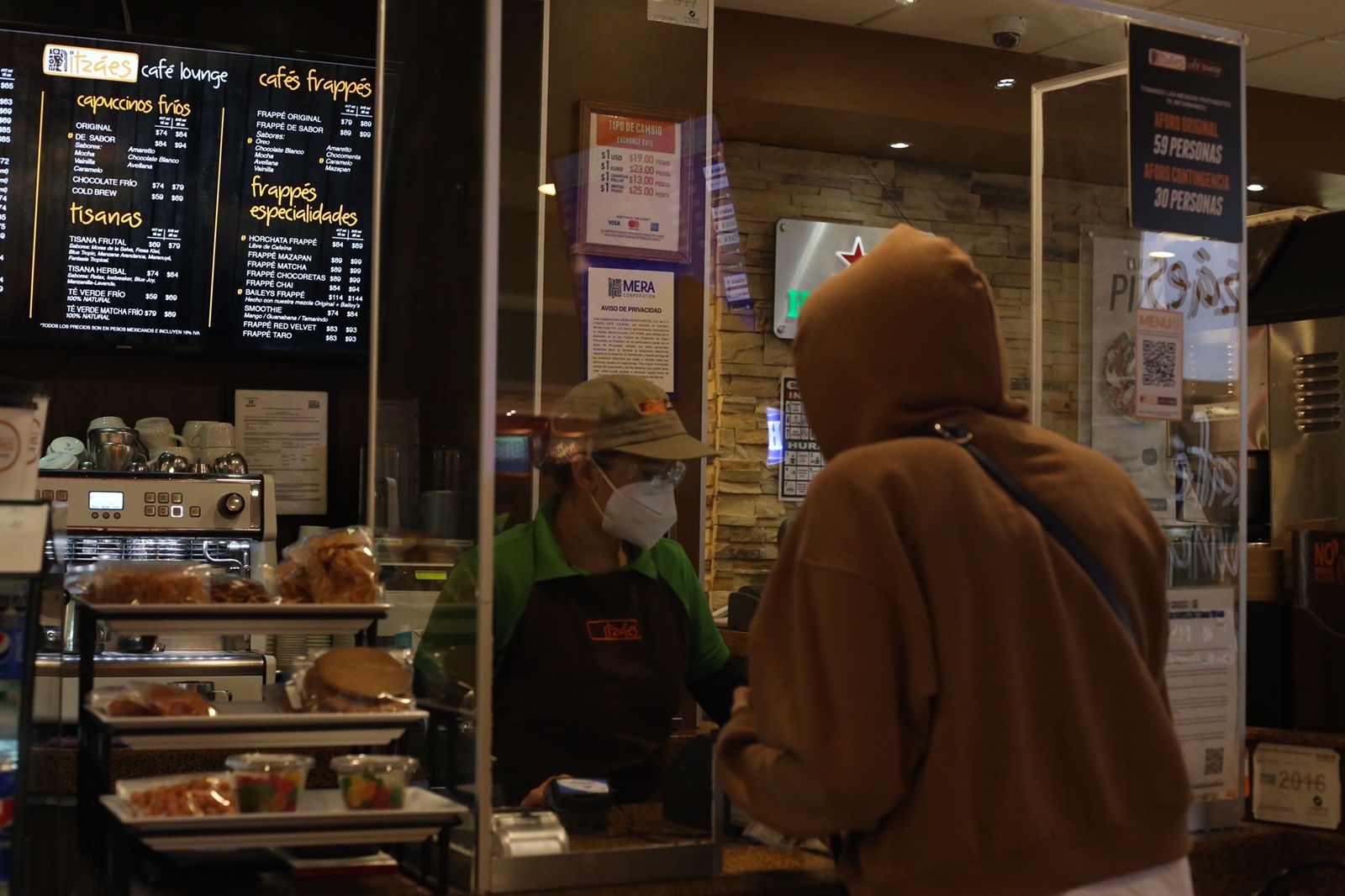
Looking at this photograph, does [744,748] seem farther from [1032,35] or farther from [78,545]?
[78,545]

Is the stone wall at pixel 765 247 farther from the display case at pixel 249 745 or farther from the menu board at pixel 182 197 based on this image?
the display case at pixel 249 745

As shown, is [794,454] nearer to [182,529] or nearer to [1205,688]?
[182,529]

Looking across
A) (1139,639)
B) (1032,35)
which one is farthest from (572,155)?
(1139,639)

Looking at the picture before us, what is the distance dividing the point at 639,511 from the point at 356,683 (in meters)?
0.85

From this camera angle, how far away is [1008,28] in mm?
2631

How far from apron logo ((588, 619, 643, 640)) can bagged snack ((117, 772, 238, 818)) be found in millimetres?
936

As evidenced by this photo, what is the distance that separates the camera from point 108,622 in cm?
180

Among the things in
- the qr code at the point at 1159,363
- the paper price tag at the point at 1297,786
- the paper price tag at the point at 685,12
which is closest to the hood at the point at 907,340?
the qr code at the point at 1159,363

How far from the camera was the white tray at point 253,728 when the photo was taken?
66.1 inches

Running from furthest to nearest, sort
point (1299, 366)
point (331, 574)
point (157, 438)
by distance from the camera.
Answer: point (157, 438), point (1299, 366), point (331, 574)

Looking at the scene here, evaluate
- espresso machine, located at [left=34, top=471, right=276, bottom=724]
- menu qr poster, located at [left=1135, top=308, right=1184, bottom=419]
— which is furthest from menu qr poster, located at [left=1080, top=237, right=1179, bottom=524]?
espresso machine, located at [left=34, top=471, right=276, bottom=724]

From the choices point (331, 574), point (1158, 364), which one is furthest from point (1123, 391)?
point (331, 574)

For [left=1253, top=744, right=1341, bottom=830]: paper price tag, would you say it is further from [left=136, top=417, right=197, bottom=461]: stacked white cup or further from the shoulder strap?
[left=136, top=417, right=197, bottom=461]: stacked white cup

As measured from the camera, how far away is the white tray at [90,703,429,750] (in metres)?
1.68
